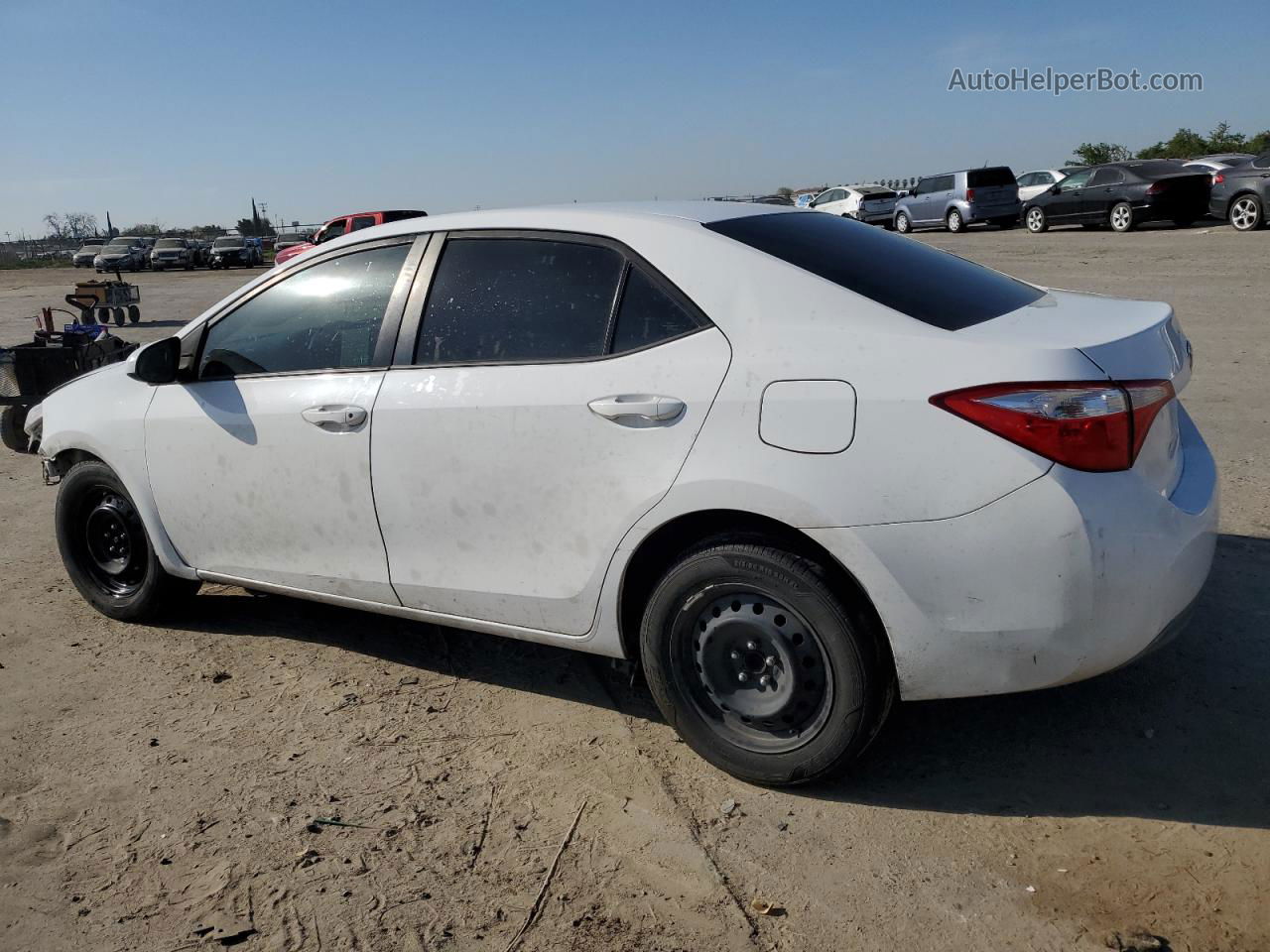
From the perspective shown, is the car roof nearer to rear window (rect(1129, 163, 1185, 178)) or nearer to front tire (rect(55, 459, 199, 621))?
front tire (rect(55, 459, 199, 621))

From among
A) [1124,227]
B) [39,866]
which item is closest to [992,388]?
[39,866]

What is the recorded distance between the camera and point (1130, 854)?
114 inches

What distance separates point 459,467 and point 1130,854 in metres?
2.27

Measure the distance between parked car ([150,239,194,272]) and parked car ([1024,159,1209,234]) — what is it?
34.3 meters

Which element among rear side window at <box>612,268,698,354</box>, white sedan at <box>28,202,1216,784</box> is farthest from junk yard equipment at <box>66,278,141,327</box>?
rear side window at <box>612,268,698,354</box>

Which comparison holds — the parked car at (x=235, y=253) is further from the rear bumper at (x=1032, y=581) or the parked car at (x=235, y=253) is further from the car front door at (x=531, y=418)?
the rear bumper at (x=1032, y=581)

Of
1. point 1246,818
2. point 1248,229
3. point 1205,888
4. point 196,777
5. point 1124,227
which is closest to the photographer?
point 1205,888

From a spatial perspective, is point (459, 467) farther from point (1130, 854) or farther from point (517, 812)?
point (1130, 854)

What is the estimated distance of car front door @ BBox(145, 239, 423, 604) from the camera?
3.96 meters

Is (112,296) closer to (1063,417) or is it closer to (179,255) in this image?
(1063,417)

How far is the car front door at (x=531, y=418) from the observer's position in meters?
3.31

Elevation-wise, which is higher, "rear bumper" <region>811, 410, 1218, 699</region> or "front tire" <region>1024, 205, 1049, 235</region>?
"front tire" <region>1024, 205, 1049, 235</region>

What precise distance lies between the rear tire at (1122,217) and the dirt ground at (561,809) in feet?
69.9

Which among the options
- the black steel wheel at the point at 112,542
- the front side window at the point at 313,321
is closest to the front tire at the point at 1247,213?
the front side window at the point at 313,321
